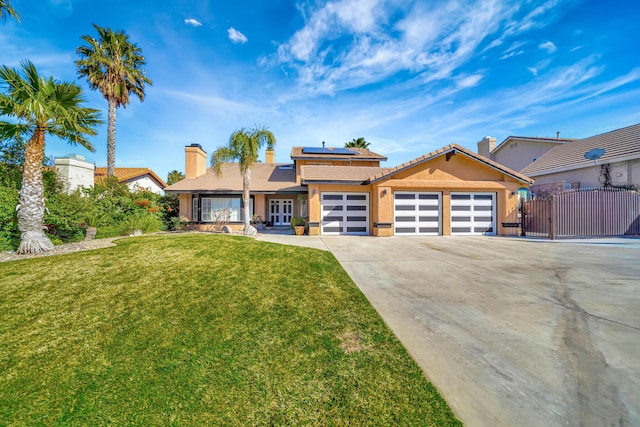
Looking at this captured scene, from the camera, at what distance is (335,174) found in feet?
52.3

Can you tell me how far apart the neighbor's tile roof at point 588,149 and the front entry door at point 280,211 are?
19652 mm

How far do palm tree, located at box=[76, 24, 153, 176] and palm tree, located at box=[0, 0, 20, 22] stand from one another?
13.3 m

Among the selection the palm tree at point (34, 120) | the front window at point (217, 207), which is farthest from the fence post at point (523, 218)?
the palm tree at point (34, 120)

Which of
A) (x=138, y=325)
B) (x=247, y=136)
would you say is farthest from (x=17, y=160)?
(x=138, y=325)

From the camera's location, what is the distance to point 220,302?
468 centimetres

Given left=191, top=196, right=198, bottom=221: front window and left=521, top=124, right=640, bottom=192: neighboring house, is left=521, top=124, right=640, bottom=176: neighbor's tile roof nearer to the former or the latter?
left=521, top=124, right=640, bottom=192: neighboring house

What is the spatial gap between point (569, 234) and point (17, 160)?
88.0 ft

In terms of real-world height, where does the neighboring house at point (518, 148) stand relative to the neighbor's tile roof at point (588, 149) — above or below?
above

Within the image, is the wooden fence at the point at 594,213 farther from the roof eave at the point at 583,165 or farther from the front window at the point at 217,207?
the front window at the point at 217,207

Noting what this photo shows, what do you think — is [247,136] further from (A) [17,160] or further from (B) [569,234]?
(B) [569,234]

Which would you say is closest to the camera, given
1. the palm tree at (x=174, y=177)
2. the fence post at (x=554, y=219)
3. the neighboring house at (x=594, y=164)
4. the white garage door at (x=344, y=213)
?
the fence post at (x=554, y=219)

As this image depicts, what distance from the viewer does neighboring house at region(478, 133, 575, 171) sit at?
77.8 ft

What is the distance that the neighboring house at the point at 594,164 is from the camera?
15297 mm

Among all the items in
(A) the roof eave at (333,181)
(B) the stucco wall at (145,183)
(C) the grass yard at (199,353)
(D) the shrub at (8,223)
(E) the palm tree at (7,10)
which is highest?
(E) the palm tree at (7,10)
